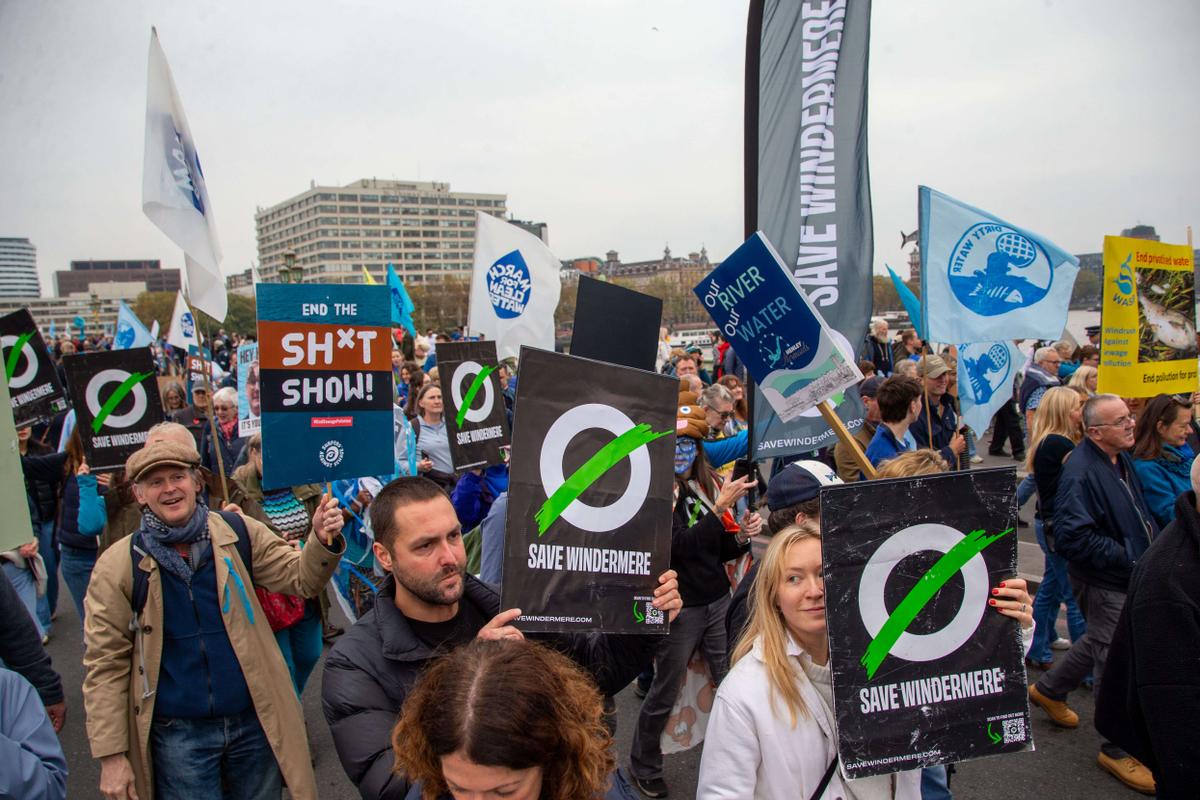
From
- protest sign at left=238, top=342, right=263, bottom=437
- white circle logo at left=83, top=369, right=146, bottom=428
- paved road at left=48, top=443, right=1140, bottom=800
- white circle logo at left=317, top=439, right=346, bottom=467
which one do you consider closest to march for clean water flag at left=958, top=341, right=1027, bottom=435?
paved road at left=48, top=443, right=1140, bottom=800

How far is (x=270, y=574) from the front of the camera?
3.17m

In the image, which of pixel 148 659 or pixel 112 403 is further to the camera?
pixel 112 403

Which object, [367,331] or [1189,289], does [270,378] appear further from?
[1189,289]

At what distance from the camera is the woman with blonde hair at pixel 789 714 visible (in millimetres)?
2008

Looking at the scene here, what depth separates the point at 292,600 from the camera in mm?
3889

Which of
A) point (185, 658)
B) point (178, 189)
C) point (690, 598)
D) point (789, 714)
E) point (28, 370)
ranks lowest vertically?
point (690, 598)

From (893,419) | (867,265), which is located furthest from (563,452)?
(893,419)

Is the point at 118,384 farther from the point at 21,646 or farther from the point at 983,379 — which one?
the point at 983,379

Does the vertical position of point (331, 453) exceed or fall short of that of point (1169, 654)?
it exceeds it

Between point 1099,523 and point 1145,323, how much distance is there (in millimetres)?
1737

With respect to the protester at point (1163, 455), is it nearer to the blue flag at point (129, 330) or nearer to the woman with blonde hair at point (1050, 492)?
the woman with blonde hair at point (1050, 492)

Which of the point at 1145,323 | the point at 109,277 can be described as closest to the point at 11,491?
the point at 1145,323

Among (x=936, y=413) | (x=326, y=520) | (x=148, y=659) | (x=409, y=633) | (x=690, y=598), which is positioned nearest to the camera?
(x=409, y=633)

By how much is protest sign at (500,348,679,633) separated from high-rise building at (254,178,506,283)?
396ft
